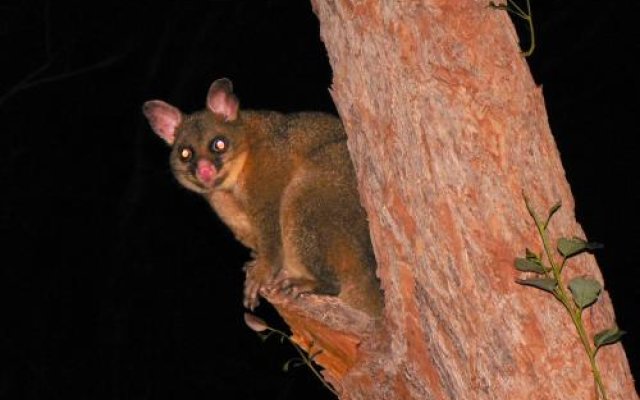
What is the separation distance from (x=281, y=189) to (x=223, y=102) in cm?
75

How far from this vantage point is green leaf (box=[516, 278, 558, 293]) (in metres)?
2.58

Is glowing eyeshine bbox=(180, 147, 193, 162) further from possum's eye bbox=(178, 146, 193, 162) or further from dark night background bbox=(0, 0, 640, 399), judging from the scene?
dark night background bbox=(0, 0, 640, 399)

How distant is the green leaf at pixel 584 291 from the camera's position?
8.40 feet

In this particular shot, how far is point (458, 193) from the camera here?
2.69m

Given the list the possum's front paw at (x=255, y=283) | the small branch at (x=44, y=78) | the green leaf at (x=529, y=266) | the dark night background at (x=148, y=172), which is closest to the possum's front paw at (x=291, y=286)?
the possum's front paw at (x=255, y=283)

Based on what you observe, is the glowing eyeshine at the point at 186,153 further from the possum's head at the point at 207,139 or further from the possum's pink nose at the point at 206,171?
the possum's pink nose at the point at 206,171

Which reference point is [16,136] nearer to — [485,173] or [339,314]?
[339,314]

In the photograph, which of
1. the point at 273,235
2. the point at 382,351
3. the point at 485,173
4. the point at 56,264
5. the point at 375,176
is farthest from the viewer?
the point at 56,264

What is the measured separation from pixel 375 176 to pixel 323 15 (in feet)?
1.77

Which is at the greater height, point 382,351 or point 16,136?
point 16,136

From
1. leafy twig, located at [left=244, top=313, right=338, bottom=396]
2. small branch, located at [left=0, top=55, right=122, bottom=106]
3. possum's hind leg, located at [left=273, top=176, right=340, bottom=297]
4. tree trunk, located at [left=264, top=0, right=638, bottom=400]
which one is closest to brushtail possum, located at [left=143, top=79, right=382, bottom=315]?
possum's hind leg, located at [left=273, top=176, right=340, bottom=297]

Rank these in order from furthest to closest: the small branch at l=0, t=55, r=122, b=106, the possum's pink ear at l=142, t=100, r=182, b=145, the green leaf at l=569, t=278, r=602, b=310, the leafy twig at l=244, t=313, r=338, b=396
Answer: the small branch at l=0, t=55, r=122, b=106 → the possum's pink ear at l=142, t=100, r=182, b=145 → the leafy twig at l=244, t=313, r=338, b=396 → the green leaf at l=569, t=278, r=602, b=310

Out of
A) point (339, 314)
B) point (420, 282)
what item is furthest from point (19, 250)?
point (420, 282)

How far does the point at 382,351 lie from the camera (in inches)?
123
